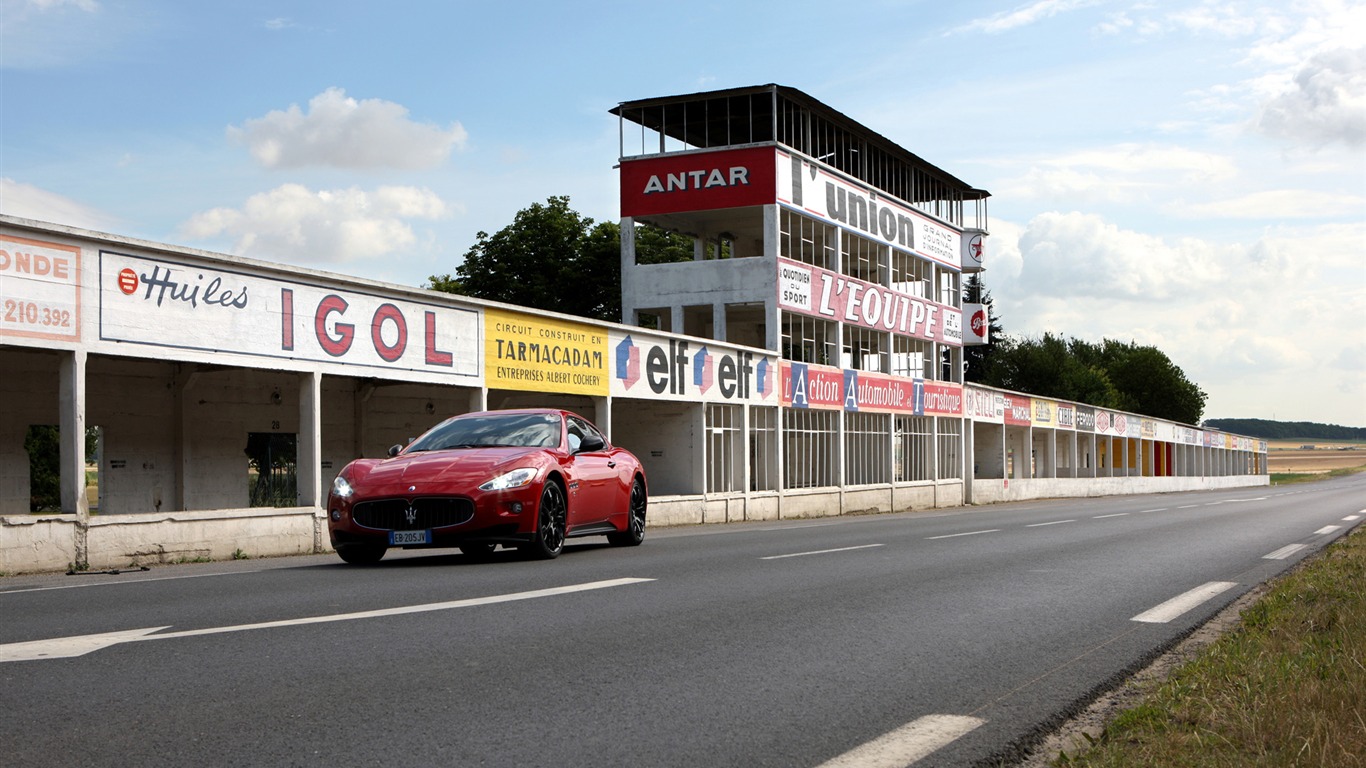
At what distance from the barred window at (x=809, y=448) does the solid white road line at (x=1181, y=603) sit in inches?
1018

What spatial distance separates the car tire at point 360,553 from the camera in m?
13.0

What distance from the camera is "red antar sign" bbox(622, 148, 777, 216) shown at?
4047 cm

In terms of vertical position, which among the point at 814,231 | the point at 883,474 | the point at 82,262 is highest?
the point at 814,231

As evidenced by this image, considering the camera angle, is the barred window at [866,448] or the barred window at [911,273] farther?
the barred window at [911,273]

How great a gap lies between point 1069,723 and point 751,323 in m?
42.7

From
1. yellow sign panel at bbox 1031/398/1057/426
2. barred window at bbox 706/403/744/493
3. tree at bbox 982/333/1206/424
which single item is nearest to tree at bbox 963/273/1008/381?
tree at bbox 982/333/1206/424

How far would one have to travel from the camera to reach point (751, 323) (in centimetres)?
4809

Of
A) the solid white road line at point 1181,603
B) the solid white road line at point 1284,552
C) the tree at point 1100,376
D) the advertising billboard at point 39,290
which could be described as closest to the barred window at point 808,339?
the solid white road line at point 1284,552

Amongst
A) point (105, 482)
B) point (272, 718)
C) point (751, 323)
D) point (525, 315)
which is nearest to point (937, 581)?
point (272, 718)

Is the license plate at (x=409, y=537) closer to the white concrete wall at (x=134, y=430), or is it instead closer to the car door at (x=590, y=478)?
the car door at (x=590, y=478)

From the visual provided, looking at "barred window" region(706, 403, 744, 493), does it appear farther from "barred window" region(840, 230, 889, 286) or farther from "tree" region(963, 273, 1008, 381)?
"tree" region(963, 273, 1008, 381)

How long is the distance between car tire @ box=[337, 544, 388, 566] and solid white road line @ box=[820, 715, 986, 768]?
8.43 m

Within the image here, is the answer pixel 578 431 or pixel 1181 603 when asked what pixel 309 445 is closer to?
pixel 578 431

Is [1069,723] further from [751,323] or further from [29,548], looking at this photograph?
[751,323]
